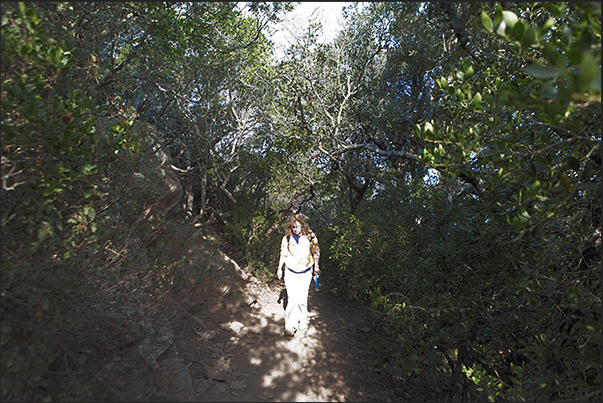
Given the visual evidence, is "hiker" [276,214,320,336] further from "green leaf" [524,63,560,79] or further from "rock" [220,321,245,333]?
"green leaf" [524,63,560,79]

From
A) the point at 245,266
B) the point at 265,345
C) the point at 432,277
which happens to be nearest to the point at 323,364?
the point at 265,345

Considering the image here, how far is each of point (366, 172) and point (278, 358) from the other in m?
4.91

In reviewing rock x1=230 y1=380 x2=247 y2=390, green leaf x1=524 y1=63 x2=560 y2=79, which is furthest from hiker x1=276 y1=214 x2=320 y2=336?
green leaf x1=524 y1=63 x2=560 y2=79

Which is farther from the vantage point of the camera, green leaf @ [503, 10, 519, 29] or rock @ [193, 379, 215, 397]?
rock @ [193, 379, 215, 397]

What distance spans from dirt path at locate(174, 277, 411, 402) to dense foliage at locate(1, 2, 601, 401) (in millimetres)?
594

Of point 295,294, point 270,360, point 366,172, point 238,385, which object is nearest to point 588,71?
point 238,385

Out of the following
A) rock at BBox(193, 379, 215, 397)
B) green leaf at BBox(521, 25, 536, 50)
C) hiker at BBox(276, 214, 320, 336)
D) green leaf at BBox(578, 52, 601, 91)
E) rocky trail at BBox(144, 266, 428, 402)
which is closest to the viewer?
green leaf at BBox(578, 52, 601, 91)

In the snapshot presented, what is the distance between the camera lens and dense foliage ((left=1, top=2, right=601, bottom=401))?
7.26 ft

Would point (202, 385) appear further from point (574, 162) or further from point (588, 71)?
point (588, 71)

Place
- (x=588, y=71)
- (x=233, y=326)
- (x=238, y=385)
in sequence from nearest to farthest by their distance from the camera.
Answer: (x=588, y=71)
(x=238, y=385)
(x=233, y=326)

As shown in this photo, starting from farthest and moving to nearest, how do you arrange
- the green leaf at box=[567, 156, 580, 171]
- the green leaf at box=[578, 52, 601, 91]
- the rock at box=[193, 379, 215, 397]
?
the rock at box=[193, 379, 215, 397] < the green leaf at box=[567, 156, 580, 171] < the green leaf at box=[578, 52, 601, 91]

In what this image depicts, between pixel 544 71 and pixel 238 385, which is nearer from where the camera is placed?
pixel 544 71

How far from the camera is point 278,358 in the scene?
4.87 m

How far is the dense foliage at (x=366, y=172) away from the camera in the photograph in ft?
7.26
